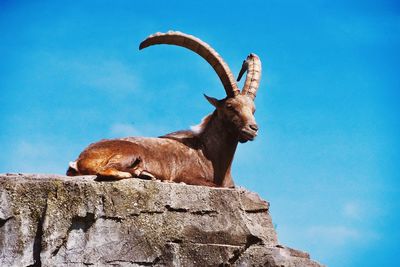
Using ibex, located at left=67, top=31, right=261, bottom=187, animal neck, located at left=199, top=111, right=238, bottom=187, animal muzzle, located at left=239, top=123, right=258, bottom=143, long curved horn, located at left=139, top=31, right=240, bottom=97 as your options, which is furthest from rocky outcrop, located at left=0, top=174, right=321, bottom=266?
long curved horn, located at left=139, top=31, right=240, bottom=97

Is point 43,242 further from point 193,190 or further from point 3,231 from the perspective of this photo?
point 193,190

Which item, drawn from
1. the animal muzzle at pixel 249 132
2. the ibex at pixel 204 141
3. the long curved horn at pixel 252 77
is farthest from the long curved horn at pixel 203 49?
the animal muzzle at pixel 249 132

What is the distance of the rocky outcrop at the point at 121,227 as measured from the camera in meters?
8.30

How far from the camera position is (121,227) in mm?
8422

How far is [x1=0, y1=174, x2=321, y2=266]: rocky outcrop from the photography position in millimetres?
8305

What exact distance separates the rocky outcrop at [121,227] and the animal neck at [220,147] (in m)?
2.75

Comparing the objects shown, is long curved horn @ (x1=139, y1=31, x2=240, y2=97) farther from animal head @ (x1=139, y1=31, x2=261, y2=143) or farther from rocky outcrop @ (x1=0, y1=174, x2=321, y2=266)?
rocky outcrop @ (x1=0, y1=174, x2=321, y2=266)

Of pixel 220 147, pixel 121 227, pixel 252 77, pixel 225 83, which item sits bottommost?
pixel 121 227

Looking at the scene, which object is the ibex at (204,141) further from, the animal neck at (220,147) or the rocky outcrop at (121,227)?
the rocky outcrop at (121,227)

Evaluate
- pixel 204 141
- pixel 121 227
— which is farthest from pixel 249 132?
pixel 121 227

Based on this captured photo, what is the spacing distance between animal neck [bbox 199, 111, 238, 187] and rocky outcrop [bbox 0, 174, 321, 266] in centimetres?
275

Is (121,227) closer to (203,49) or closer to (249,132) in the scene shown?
(249,132)

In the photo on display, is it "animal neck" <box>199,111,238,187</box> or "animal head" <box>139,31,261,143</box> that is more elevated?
"animal head" <box>139,31,261,143</box>

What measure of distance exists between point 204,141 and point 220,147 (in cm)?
27
